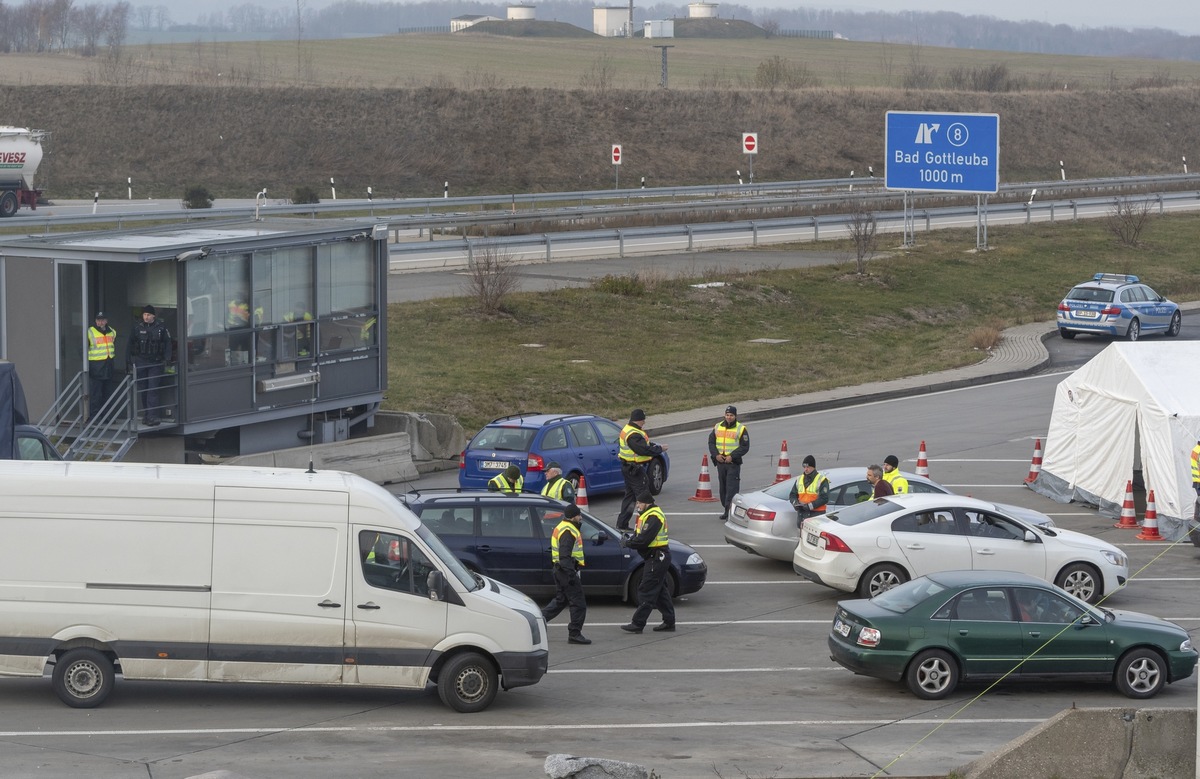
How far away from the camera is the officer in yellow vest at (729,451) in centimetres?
2211

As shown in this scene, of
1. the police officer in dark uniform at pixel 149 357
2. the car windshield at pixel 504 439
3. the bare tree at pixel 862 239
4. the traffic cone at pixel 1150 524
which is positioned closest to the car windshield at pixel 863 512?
the car windshield at pixel 504 439

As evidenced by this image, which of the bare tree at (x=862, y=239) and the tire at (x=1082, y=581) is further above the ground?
the bare tree at (x=862, y=239)

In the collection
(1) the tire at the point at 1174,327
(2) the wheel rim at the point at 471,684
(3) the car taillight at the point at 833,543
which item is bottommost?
(2) the wheel rim at the point at 471,684

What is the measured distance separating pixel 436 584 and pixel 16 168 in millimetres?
45551

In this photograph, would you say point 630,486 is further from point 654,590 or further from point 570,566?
point 570,566

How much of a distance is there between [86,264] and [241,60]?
345ft

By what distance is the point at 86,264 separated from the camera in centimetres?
2105

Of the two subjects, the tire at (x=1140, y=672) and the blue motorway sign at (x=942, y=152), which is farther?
the blue motorway sign at (x=942, y=152)

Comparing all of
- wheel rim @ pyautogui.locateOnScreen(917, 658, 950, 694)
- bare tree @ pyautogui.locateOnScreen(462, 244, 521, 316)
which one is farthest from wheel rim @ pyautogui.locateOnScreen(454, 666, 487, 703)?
bare tree @ pyautogui.locateOnScreen(462, 244, 521, 316)

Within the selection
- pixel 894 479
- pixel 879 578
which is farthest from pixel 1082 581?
pixel 894 479

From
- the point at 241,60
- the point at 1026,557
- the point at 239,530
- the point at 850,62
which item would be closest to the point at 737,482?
the point at 1026,557

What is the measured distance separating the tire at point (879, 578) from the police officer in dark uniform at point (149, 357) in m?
10.3

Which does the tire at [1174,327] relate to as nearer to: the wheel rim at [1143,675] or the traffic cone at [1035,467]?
the traffic cone at [1035,467]

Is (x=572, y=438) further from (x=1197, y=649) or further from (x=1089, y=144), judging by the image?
(x=1089, y=144)
